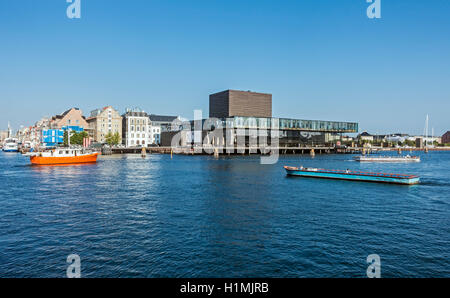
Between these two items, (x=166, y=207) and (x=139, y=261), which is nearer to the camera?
(x=139, y=261)

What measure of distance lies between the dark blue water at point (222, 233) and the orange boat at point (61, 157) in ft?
169

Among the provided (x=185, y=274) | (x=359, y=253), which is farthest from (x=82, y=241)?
(x=359, y=253)

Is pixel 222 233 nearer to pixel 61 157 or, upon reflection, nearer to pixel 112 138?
pixel 61 157

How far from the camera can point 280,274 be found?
18.7 meters

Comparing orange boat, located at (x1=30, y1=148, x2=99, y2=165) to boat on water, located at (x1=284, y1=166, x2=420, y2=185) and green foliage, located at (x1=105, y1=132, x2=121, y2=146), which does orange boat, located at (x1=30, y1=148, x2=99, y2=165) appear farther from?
green foliage, located at (x1=105, y1=132, x2=121, y2=146)

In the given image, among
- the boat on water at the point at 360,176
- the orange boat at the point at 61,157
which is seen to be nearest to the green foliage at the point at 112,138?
the orange boat at the point at 61,157

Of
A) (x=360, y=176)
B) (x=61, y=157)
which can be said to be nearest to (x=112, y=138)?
(x=61, y=157)

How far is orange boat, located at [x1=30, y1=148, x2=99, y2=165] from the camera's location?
314 ft

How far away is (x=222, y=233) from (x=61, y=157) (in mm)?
89492

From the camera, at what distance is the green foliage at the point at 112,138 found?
18636 cm

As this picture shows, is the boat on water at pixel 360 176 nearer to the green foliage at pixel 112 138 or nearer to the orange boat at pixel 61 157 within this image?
the orange boat at pixel 61 157
